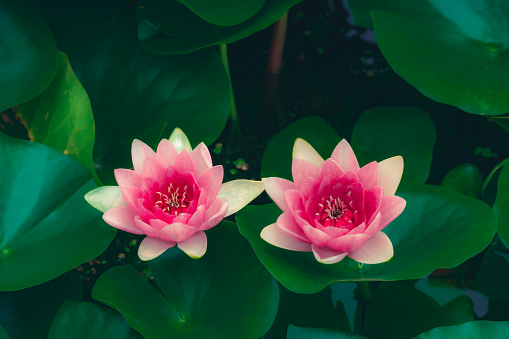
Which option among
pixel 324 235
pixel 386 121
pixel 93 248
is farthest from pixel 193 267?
pixel 386 121

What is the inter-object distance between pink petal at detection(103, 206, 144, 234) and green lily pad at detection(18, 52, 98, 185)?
21cm

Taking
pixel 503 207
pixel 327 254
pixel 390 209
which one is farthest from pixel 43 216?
pixel 503 207

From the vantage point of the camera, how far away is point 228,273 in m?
1.09

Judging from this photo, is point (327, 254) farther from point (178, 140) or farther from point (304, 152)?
point (178, 140)

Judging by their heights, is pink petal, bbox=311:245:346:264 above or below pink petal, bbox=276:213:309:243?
below

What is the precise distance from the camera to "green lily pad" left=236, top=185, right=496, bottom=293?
3.14ft

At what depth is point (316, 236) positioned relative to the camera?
915 millimetres

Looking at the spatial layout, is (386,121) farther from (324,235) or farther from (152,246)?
(152,246)

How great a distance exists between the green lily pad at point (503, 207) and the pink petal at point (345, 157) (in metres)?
0.39

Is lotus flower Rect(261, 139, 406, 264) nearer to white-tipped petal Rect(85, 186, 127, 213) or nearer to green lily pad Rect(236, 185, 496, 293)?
green lily pad Rect(236, 185, 496, 293)

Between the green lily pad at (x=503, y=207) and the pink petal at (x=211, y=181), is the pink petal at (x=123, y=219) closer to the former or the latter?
the pink petal at (x=211, y=181)

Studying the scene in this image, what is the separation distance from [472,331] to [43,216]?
97cm

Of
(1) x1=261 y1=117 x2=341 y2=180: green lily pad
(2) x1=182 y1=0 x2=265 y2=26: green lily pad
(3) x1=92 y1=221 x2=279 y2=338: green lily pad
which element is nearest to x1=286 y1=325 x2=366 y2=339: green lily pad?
(3) x1=92 y1=221 x2=279 y2=338: green lily pad

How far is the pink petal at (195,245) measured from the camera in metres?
0.98
